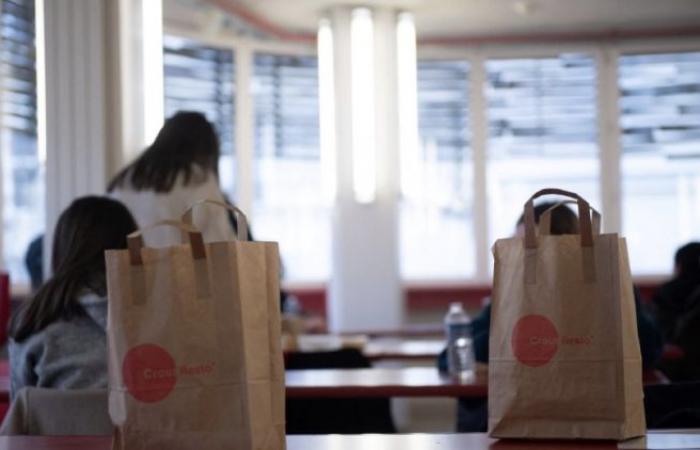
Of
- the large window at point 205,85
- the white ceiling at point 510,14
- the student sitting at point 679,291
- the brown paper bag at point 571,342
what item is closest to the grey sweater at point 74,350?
the brown paper bag at point 571,342

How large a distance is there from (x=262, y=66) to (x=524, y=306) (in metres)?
5.55

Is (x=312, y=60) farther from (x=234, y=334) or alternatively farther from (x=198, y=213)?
(x=234, y=334)

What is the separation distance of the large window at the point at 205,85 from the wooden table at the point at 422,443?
4.63m

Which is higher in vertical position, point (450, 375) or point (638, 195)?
point (638, 195)

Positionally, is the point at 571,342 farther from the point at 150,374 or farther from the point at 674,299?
the point at 674,299

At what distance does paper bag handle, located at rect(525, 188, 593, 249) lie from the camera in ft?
5.66

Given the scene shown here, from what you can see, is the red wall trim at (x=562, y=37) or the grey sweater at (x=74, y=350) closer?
the grey sweater at (x=74, y=350)

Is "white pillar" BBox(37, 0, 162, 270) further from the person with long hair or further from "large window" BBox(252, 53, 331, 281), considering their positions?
"large window" BBox(252, 53, 331, 281)

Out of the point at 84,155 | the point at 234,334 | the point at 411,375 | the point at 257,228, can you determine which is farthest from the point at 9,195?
the point at 234,334

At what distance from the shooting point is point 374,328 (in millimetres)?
6660

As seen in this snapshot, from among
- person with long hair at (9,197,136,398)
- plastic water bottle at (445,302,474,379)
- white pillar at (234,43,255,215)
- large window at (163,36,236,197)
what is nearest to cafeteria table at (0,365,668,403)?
plastic water bottle at (445,302,474,379)

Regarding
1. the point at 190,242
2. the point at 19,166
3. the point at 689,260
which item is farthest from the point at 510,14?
the point at 190,242

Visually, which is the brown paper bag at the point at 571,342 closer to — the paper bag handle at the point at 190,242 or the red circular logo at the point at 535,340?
the red circular logo at the point at 535,340

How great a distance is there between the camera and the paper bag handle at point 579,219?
1726mm
